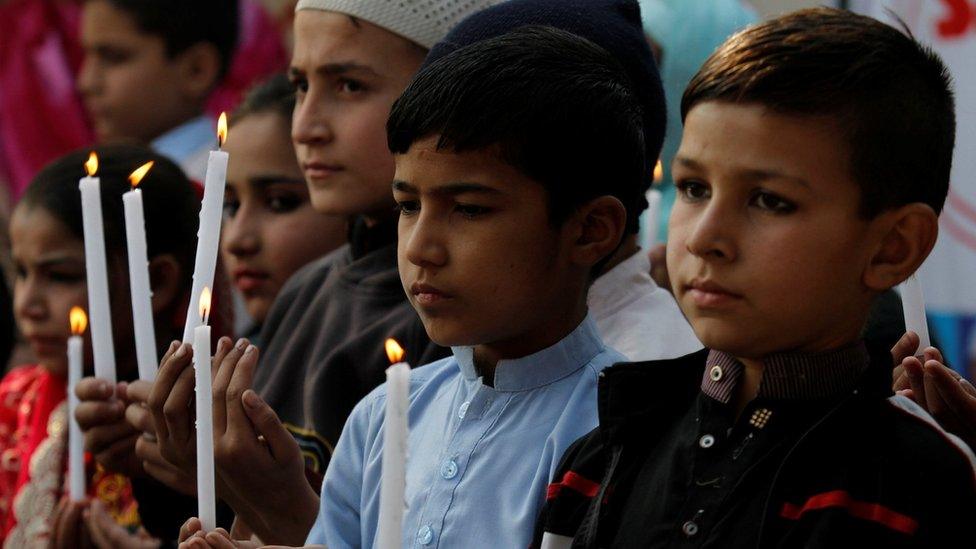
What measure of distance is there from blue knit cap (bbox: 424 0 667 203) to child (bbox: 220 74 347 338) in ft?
3.57

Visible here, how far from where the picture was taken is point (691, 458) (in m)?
1.87

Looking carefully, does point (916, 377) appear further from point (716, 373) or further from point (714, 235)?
point (714, 235)

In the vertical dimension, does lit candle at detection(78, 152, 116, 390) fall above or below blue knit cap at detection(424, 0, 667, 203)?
below

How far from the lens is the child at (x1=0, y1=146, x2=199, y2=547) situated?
3643 mm

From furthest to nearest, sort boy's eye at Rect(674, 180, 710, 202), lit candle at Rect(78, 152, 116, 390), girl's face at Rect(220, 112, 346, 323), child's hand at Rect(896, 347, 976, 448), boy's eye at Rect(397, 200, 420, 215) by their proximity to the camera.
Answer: girl's face at Rect(220, 112, 346, 323)
lit candle at Rect(78, 152, 116, 390)
boy's eye at Rect(397, 200, 420, 215)
child's hand at Rect(896, 347, 976, 448)
boy's eye at Rect(674, 180, 710, 202)

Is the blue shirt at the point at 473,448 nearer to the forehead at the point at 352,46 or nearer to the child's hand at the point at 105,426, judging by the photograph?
the child's hand at the point at 105,426

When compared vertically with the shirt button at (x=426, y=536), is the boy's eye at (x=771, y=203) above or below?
above

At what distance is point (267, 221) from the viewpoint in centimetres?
380

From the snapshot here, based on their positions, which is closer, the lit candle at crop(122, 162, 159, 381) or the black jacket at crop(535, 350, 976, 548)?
the black jacket at crop(535, 350, 976, 548)

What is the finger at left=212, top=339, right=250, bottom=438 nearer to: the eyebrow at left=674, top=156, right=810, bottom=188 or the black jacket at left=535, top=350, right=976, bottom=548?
the black jacket at left=535, top=350, right=976, bottom=548

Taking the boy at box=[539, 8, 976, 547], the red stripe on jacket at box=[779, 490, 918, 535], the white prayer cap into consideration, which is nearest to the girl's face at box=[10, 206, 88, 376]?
the white prayer cap

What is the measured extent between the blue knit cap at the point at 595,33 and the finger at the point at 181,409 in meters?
0.67

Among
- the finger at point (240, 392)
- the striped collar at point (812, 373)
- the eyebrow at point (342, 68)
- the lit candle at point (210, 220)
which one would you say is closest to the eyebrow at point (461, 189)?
the lit candle at point (210, 220)

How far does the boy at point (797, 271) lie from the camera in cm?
176
